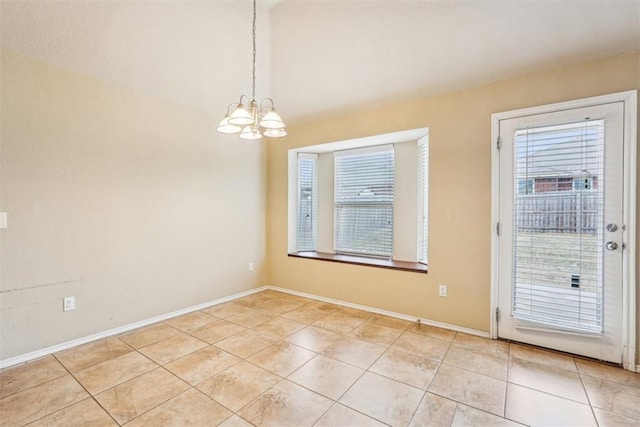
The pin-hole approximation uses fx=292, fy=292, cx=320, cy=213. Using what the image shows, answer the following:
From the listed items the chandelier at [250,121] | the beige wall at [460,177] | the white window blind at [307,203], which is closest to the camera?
the chandelier at [250,121]

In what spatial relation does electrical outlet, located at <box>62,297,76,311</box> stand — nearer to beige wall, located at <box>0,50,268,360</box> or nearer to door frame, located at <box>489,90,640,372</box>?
beige wall, located at <box>0,50,268,360</box>

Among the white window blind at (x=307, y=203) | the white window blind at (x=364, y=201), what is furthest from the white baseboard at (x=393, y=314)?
the white window blind at (x=364, y=201)

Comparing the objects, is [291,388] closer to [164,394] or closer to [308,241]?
[164,394]

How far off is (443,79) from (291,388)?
3.01 meters

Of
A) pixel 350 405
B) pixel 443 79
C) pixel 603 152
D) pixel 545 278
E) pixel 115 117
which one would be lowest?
pixel 350 405

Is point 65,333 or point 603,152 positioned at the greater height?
point 603,152

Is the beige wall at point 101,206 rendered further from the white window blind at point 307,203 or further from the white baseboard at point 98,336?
the white window blind at point 307,203

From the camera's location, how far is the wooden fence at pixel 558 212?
2342 mm

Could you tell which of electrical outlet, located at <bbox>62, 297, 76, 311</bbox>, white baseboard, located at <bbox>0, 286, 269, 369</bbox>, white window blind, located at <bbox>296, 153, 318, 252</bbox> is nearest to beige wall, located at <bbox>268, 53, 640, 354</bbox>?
white window blind, located at <bbox>296, 153, 318, 252</bbox>

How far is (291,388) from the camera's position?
2.02 meters

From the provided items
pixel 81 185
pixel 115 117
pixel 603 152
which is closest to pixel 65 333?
pixel 81 185

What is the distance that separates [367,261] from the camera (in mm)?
3756

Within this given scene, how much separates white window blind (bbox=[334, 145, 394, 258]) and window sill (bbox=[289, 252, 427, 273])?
234mm

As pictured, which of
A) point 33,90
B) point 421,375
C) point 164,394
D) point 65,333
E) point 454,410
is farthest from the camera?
point 65,333
